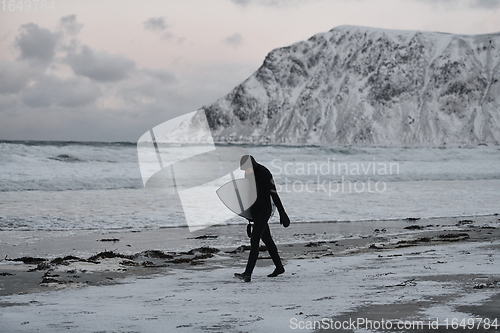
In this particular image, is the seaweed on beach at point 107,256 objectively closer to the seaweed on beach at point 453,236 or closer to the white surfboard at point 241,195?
the white surfboard at point 241,195

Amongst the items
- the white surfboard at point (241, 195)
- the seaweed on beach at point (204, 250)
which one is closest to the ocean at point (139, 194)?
the seaweed on beach at point (204, 250)

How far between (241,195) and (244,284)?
1191 millimetres

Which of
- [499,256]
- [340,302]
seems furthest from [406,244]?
[340,302]

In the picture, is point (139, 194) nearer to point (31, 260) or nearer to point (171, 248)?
point (171, 248)

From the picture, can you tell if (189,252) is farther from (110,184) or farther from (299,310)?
(110,184)

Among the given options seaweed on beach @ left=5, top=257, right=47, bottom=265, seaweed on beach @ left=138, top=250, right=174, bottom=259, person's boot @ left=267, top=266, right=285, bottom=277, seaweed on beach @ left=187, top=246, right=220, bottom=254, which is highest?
seaweed on beach @ left=5, top=257, right=47, bottom=265

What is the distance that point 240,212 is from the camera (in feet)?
24.3

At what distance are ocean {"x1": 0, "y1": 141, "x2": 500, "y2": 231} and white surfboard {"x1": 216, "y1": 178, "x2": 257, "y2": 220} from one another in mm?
6242

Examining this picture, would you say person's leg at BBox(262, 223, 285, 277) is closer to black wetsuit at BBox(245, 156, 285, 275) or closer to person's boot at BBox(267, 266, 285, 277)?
person's boot at BBox(267, 266, 285, 277)

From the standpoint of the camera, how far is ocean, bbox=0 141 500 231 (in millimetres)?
14672

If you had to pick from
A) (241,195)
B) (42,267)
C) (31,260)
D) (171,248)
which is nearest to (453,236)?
(171,248)

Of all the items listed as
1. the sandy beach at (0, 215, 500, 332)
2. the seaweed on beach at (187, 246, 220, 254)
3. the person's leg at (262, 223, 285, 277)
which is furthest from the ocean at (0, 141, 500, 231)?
the person's leg at (262, 223, 285, 277)

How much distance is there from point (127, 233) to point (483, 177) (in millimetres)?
27661

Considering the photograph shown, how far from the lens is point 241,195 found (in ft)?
24.1
